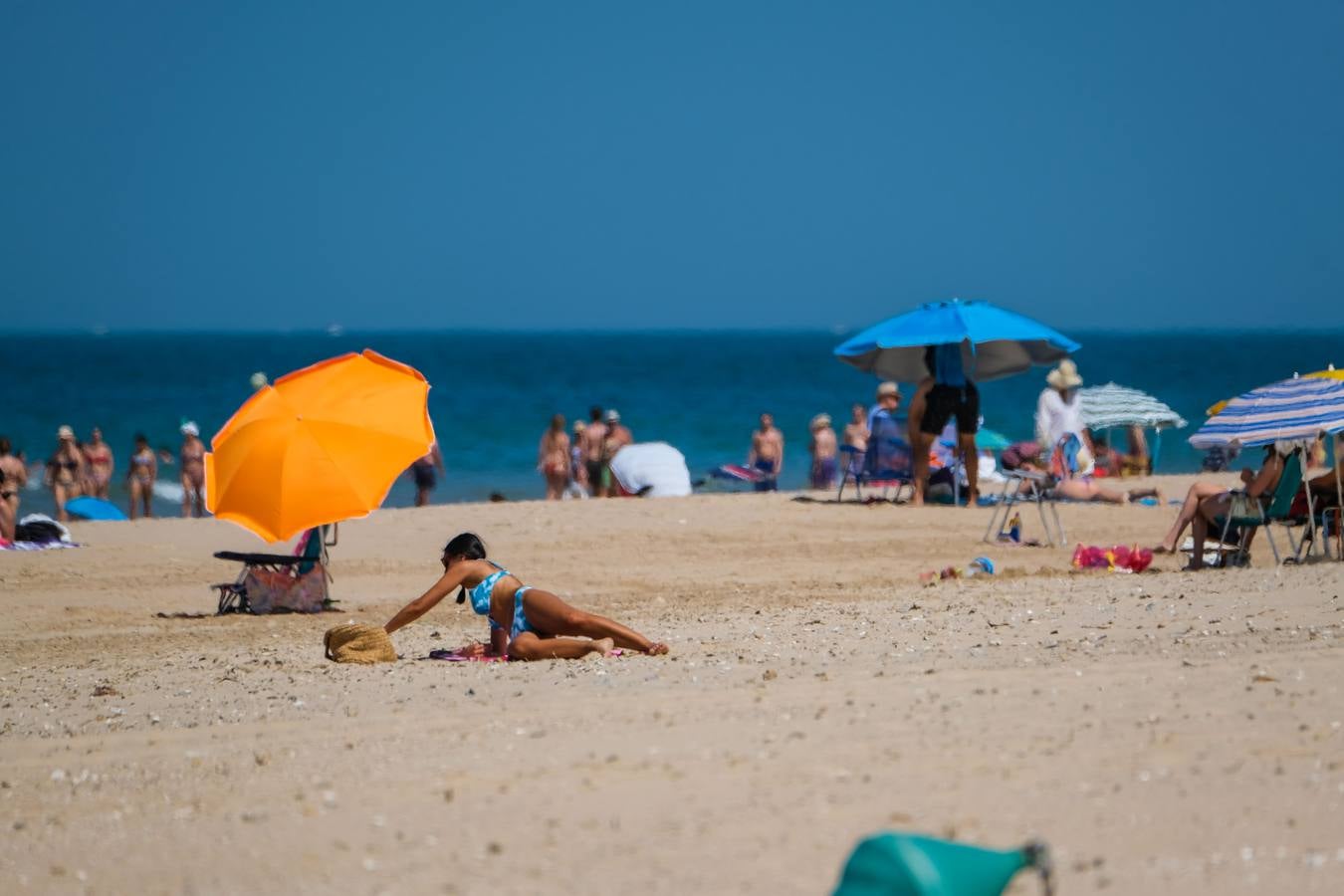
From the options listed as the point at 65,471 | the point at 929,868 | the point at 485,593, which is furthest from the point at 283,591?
the point at 65,471

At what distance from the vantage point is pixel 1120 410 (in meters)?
18.3

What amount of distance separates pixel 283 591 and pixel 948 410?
6.38 metres

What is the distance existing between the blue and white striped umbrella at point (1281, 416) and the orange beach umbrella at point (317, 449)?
15.4 feet

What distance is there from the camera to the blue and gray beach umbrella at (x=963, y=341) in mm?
13883

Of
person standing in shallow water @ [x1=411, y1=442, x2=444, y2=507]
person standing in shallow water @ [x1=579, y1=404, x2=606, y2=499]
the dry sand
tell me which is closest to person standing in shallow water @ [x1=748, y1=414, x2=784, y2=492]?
person standing in shallow water @ [x1=579, y1=404, x2=606, y2=499]

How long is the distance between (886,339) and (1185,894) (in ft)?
34.0

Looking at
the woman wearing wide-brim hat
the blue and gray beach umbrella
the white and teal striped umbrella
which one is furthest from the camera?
the white and teal striped umbrella

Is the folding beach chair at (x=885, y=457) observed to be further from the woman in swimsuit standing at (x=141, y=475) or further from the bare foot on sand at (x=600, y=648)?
the woman in swimsuit standing at (x=141, y=475)

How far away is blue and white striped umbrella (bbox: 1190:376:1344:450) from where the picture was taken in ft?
30.9

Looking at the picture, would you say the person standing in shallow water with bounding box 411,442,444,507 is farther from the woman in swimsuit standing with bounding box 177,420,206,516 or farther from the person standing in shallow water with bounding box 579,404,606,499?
the woman in swimsuit standing with bounding box 177,420,206,516

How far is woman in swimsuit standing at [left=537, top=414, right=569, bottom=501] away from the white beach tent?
206 centimetres

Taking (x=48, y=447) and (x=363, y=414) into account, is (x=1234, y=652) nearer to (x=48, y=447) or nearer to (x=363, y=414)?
(x=363, y=414)

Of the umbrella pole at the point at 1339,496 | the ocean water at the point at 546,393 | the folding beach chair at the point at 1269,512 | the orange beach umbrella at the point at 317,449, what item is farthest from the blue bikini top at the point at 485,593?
the ocean water at the point at 546,393

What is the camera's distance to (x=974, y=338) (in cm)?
1369
